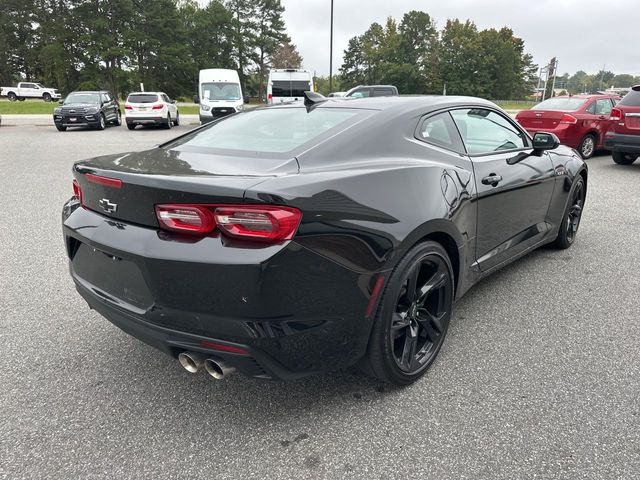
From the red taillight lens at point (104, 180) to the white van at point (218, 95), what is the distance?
1810cm

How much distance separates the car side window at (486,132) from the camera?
309cm

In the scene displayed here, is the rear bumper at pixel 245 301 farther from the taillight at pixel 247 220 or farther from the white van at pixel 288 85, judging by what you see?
the white van at pixel 288 85

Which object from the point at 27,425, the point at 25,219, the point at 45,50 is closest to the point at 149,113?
the point at 25,219

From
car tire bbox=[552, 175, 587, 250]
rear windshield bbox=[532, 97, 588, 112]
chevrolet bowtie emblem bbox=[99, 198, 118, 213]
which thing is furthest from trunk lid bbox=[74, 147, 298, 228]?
rear windshield bbox=[532, 97, 588, 112]

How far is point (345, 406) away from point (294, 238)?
986 mm

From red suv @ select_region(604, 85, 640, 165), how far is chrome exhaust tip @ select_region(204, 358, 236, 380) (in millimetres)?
9711

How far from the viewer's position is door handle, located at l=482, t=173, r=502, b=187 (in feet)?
9.74

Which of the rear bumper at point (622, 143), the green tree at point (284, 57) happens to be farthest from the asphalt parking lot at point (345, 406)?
the green tree at point (284, 57)

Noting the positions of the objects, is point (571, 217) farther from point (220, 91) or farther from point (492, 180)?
point (220, 91)

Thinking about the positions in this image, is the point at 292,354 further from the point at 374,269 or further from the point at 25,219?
the point at 25,219

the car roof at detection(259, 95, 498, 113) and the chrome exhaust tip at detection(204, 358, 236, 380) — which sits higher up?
the car roof at detection(259, 95, 498, 113)

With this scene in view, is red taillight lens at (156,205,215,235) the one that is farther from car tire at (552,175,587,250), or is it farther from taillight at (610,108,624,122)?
taillight at (610,108,624,122)

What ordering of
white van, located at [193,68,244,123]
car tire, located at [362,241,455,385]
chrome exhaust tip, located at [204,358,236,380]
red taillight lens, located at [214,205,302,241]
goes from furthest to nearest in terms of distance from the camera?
white van, located at [193,68,244,123]
car tire, located at [362,241,455,385]
chrome exhaust tip, located at [204,358,236,380]
red taillight lens, located at [214,205,302,241]

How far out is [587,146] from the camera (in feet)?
A: 35.6
